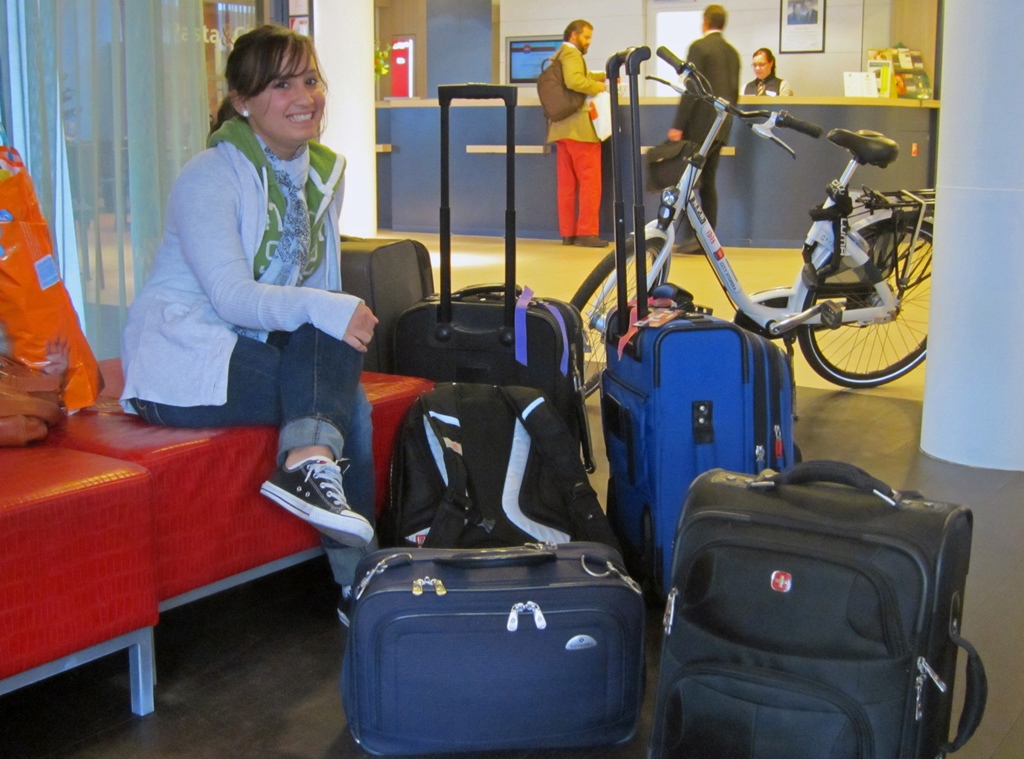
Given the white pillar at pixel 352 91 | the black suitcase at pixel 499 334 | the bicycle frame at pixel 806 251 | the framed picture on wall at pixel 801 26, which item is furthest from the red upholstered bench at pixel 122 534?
the framed picture on wall at pixel 801 26

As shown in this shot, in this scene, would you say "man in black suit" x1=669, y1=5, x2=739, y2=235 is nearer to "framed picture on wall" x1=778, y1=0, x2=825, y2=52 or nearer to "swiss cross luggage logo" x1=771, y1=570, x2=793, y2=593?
"framed picture on wall" x1=778, y1=0, x2=825, y2=52

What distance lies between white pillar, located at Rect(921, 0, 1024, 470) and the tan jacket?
4.99m

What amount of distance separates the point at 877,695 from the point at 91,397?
1.43 m


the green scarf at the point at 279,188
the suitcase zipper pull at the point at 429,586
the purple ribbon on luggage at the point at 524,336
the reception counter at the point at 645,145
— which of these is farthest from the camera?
the reception counter at the point at 645,145

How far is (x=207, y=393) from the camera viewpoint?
6.66 ft

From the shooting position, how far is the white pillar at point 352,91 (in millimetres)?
5672

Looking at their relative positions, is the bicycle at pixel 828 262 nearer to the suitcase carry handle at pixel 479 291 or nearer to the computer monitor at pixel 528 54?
the suitcase carry handle at pixel 479 291

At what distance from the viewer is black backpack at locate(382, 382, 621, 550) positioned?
7.07 ft

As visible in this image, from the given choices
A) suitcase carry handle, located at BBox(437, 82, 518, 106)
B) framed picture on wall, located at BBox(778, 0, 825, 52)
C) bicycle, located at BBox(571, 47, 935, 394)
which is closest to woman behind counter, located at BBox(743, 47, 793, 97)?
framed picture on wall, located at BBox(778, 0, 825, 52)

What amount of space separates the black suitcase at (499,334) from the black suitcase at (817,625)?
965 millimetres

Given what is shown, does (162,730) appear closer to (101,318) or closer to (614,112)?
(614,112)

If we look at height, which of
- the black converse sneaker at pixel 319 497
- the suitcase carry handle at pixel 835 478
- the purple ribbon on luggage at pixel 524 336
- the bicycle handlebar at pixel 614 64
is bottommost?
the black converse sneaker at pixel 319 497

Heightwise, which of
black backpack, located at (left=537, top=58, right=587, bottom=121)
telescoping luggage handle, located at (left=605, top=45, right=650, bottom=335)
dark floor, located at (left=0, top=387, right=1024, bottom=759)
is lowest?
dark floor, located at (left=0, top=387, right=1024, bottom=759)

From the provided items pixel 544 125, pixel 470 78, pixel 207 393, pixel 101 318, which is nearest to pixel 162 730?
pixel 207 393
